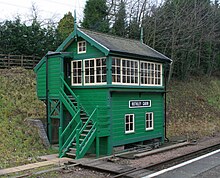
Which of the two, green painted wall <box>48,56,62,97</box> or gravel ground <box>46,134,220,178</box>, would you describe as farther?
green painted wall <box>48,56,62,97</box>

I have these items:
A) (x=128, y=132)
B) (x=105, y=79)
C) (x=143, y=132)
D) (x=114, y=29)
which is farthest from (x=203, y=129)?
(x=114, y=29)

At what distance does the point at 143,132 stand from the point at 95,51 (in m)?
4.82

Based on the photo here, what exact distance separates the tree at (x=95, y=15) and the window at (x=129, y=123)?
16.6 metres

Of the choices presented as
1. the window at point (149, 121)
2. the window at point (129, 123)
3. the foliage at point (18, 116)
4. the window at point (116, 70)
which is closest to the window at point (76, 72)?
the window at point (116, 70)

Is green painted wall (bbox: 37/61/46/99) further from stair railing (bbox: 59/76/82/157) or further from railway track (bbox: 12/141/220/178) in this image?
Answer: railway track (bbox: 12/141/220/178)

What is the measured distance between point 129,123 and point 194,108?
1629 centimetres

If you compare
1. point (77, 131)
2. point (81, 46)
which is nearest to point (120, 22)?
point (81, 46)

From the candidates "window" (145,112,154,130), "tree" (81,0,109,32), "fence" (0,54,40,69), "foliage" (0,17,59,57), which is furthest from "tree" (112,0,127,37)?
"window" (145,112,154,130)

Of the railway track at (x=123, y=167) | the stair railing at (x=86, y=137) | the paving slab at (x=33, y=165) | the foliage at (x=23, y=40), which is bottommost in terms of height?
the paving slab at (x=33, y=165)

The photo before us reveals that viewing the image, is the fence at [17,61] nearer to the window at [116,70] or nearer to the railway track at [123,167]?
the window at [116,70]

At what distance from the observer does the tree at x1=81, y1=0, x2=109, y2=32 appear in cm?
2947

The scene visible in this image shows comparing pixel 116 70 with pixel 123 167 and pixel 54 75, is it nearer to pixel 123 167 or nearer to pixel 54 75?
pixel 54 75

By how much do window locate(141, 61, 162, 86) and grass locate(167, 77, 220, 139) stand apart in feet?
15.6

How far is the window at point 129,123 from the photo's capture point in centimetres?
1399
